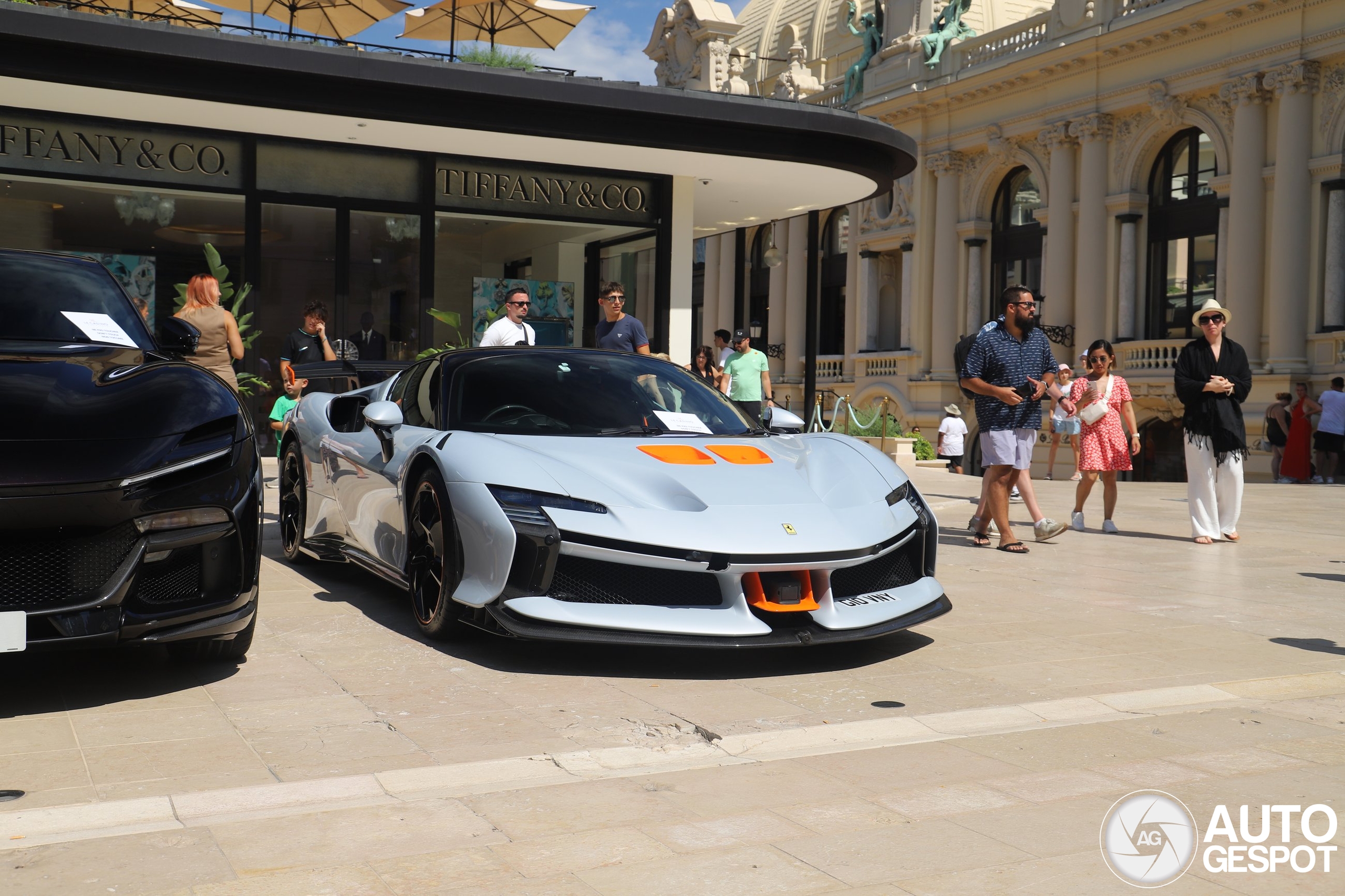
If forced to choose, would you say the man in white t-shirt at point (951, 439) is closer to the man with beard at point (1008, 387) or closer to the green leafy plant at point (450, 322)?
the green leafy plant at point (450, 322)

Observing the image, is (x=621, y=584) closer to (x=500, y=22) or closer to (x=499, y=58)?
(x=500, y=22)

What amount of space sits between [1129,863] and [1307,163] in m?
28.7

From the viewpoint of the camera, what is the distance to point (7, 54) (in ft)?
35.3

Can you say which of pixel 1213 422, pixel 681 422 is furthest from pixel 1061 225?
pixel 681 422

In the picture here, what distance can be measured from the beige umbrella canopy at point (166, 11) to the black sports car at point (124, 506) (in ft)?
49.1

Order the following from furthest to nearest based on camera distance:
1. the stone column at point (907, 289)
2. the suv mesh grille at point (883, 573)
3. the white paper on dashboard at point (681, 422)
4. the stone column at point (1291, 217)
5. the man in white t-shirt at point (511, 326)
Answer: the stone column at point (907, 289) → the stone column at point (1291, 217) → the man in white t-shirt at point (511, 326) → the white paper on dashboard at point (681, 422) → the suv mesh grille at point (883, 573)

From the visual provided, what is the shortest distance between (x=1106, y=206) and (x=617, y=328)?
2530cm

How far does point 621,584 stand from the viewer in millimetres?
4973

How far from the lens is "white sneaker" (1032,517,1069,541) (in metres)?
9.90

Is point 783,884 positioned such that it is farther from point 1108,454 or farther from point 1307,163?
point 1307,163

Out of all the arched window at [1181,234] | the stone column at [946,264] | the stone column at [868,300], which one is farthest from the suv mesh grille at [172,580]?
the stone column at [868,300]

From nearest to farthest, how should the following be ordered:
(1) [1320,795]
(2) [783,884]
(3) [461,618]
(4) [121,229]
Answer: (2) [783,884] → (1) [1320,795] → (3) [461,618] → (4) [121,229]

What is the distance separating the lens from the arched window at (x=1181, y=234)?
31.3m

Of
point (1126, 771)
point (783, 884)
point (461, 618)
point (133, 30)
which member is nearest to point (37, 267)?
point (461, 618)
